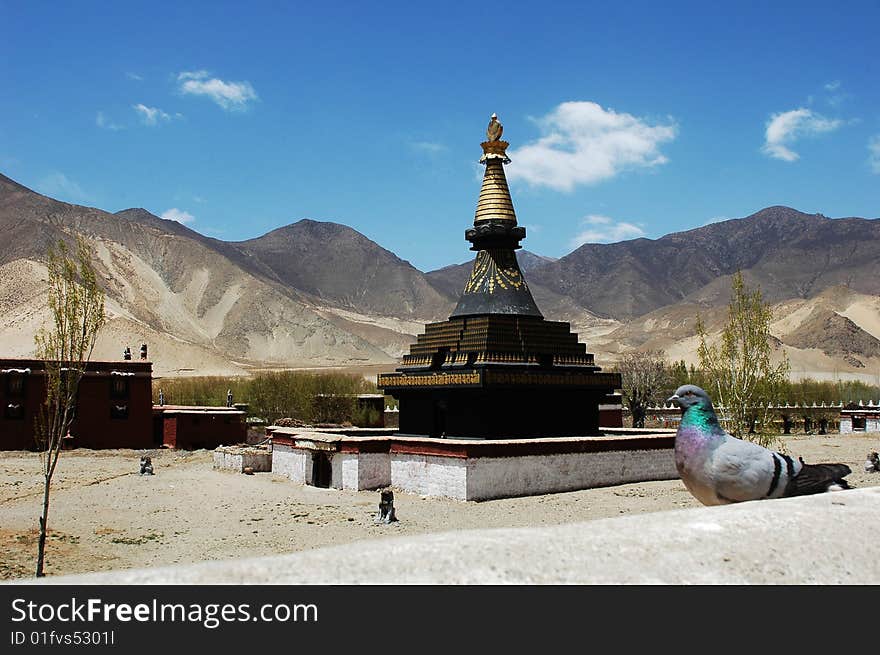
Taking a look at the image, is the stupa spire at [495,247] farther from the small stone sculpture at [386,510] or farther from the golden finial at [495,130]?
the small stone sculpture at [386,510]

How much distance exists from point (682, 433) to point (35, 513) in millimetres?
17385

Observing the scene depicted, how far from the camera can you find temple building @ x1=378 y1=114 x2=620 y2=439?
2262 centimetres

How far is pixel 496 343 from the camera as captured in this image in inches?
893

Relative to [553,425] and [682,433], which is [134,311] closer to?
[553,425]

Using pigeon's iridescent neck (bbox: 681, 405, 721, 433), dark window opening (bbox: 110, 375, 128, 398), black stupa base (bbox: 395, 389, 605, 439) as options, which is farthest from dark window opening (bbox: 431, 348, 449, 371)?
dark window opening (bbox: 110, 375, 128, 398)

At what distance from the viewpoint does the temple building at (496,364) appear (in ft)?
74.2

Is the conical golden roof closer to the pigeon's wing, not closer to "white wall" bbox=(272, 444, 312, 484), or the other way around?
"white wall" bbox=(272, 444, 312, 484)

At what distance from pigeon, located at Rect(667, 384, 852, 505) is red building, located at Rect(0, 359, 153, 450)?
105 ft

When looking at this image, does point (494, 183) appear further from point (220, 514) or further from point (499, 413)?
point (220, 514)

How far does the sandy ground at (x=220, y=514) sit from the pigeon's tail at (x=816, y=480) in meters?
9.25

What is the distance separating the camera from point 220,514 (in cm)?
1922

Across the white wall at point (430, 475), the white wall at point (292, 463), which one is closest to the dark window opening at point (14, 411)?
the white wall at point (292, 463)

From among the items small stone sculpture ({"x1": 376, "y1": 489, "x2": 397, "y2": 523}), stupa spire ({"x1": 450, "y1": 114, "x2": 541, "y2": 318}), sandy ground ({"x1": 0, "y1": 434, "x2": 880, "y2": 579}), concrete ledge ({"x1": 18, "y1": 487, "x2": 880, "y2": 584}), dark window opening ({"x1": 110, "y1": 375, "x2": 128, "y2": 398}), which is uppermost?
stupa spire ({"x1": 450, "y1": 114, "x2": 541, "y2": 318})
